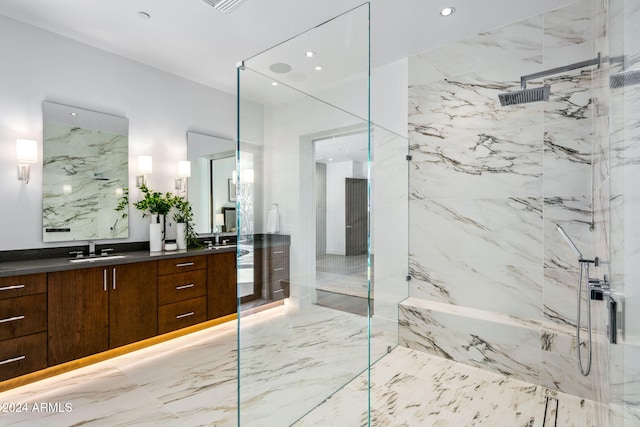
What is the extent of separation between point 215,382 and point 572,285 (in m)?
2.72

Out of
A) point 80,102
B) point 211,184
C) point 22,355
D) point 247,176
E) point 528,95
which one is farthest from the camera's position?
point 211,184

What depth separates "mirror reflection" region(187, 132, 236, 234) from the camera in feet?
12.2

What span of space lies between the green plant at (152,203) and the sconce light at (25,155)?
33.8 inches

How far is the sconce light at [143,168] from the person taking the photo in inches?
126

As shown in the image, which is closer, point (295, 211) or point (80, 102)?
point (295, 211)

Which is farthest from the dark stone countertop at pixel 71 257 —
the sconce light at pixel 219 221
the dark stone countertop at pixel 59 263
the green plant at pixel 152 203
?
the sconce light at pixel 219 221

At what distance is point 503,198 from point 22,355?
377 centimetres

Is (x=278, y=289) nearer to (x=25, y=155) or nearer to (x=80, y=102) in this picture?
(x=25, y=155)

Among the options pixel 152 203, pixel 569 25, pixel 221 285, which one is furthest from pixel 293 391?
pixel 569 25

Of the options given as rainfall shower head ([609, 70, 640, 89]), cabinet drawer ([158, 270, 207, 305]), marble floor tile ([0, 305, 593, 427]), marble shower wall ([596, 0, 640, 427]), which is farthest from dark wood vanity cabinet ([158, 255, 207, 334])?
rainfall shower head ([609, 70, 640, 89])

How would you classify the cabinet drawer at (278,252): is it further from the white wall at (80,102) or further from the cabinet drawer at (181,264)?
the cabinet drawer at (181,264)

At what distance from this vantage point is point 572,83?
2322mm

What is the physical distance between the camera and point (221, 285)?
341cm

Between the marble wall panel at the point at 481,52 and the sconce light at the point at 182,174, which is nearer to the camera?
the marble wall panel at the point at 481,52
